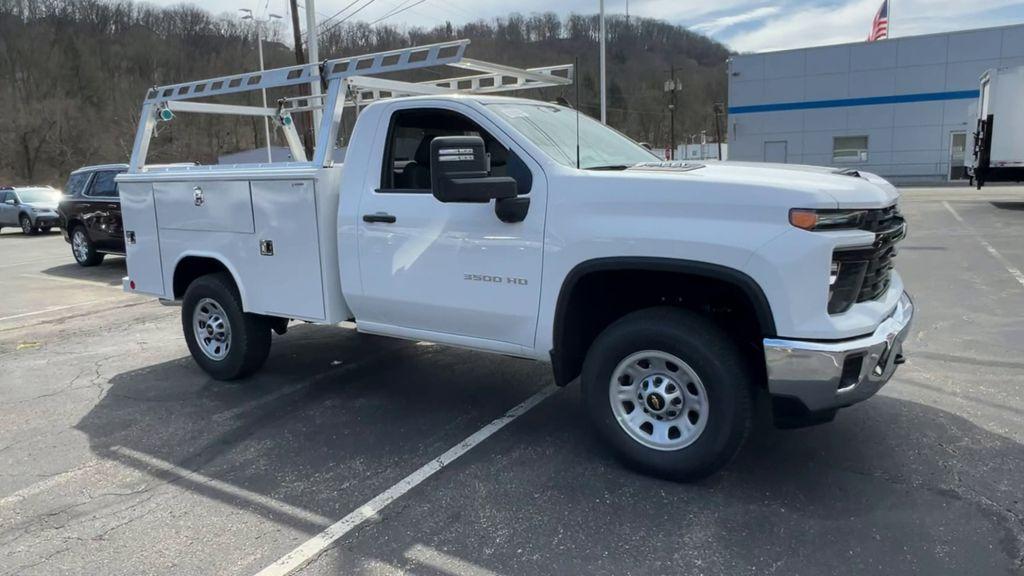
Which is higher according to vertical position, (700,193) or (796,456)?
(700,193)

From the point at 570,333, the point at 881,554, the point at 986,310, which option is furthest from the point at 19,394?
the point at 986,310

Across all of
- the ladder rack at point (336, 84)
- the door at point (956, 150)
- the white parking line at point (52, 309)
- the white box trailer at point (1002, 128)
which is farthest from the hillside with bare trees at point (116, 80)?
the ladder rack at point (336, 84)

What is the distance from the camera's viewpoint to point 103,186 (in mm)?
13133

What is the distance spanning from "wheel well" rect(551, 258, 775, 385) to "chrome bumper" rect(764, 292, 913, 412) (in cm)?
15

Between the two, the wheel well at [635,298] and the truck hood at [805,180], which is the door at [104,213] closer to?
the wheel well at [635,298]

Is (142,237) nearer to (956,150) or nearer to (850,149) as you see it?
(850,149)

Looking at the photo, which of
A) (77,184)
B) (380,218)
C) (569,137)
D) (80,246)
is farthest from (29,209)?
(569,137)

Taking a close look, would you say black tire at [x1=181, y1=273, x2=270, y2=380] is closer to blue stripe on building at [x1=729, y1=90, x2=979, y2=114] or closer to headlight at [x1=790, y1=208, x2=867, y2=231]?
headlight at [x1=790, y1=208, x2=867, y2=231]

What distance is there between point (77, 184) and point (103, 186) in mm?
976

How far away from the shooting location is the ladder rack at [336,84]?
4.52 m

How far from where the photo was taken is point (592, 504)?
11.8ft

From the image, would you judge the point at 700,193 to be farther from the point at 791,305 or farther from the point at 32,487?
the point at 32,487

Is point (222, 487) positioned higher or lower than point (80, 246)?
lower

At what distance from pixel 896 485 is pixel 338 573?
2.79 meters
